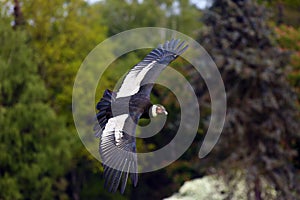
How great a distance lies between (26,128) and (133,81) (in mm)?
12639

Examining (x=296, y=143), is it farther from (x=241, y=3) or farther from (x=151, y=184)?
(x=151, y=184)

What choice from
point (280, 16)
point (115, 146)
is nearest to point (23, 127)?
point (280, 16)

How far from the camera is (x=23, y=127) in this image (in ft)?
69.6

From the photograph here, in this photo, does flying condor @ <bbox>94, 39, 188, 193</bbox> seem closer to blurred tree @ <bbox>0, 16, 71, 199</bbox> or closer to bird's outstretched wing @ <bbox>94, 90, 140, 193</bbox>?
bird's outstretched wing @ <bbox>94, 90, 140, 193</bbox>

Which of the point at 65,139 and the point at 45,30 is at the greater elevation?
the point at 45,30

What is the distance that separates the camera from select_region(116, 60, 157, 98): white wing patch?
8992 millimetres

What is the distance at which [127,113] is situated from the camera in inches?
339

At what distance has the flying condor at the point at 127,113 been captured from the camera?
819 cm

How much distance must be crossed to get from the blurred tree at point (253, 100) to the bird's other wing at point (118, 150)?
30.9 ft

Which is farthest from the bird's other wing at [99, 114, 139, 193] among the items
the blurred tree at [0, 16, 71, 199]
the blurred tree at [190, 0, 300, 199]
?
the blurred tree at [0, 16, 71, 199]

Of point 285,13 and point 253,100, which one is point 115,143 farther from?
point 285,13

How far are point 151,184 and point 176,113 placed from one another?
8.67 ft

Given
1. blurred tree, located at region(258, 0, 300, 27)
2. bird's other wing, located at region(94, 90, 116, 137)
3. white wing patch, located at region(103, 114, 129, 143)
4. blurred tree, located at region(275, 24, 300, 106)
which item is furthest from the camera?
blurred tree, located at region(258, 0, 300, 27)

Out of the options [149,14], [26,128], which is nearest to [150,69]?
[26,128]
